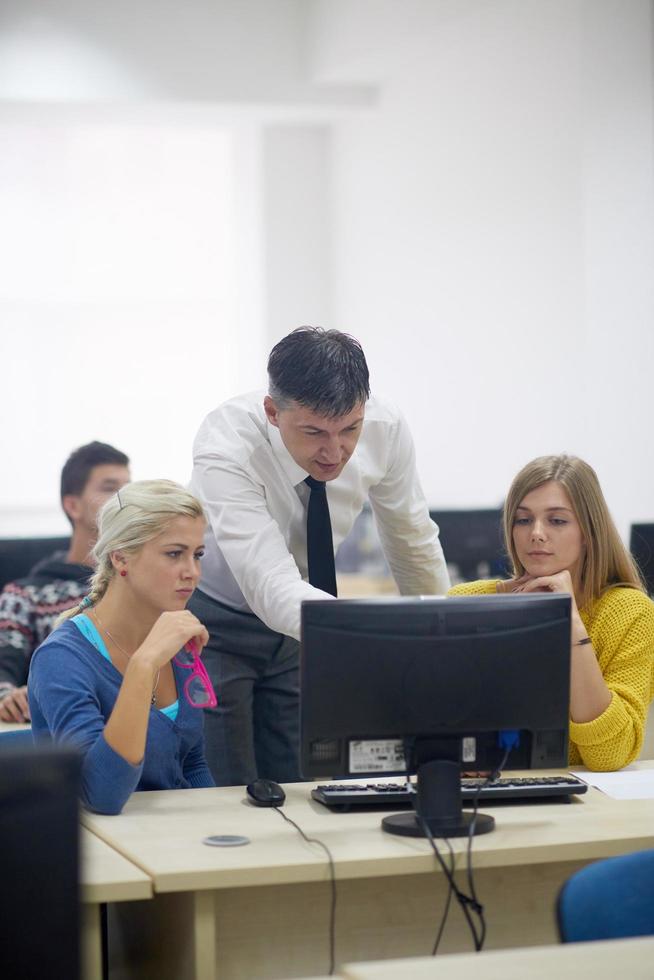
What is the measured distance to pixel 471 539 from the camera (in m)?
4.31

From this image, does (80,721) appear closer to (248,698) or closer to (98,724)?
(98,724)

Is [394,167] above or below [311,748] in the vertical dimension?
above

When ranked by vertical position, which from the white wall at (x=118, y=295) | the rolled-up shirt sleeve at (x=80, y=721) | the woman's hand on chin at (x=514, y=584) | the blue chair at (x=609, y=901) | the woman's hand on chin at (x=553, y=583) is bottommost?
the blue chair at (x=609, y=901)

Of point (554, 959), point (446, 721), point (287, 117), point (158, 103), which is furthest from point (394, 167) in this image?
point (554, 959)

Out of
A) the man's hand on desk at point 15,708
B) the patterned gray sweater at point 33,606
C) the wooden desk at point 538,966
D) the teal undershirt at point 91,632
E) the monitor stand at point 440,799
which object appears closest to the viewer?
the wooden desk at point 538,966

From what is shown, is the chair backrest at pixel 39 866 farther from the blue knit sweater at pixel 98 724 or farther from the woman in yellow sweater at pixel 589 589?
the woman in yellow sweater at pixel 589 589

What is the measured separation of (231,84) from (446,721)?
4.90 m

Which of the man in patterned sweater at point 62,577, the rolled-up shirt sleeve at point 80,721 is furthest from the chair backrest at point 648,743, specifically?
the man in patterned sweater at point 62,577

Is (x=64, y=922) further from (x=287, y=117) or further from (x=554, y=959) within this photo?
(x=287, y=117)

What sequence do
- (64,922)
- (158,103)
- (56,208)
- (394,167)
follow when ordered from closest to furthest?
(64,922), (158,103), (394,167), (56,208)

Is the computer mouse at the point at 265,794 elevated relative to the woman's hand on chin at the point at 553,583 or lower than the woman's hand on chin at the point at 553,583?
lower

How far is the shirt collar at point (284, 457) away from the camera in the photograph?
2566 millimetres

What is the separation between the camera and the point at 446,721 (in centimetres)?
187

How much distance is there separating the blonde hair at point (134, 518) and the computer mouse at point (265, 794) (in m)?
0.46
